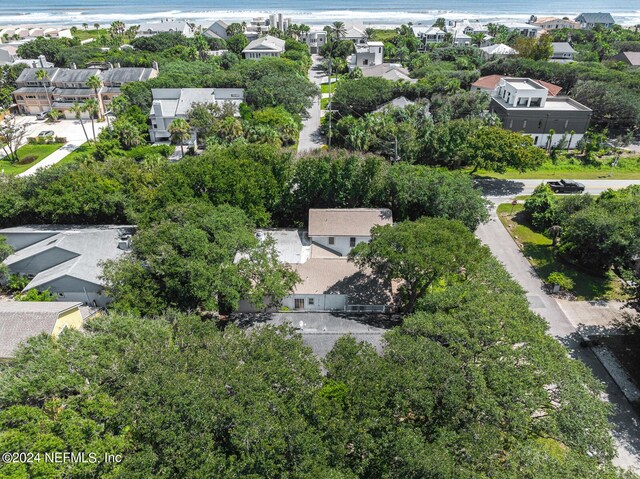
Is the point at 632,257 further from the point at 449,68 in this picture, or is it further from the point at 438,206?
the point at 449,68

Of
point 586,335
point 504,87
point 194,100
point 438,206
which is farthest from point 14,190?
point 504,87

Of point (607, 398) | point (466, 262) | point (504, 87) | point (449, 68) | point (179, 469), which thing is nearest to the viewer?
point (179, 469)

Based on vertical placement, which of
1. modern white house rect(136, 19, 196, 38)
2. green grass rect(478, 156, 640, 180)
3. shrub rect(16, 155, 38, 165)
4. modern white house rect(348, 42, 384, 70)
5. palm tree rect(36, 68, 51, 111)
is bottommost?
shrub rect(16, 155, 38, 165)

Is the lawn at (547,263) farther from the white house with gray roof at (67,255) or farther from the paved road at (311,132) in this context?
the white house with gray roof at (67,255)

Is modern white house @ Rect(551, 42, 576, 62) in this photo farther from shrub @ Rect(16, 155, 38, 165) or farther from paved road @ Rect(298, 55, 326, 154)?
shrub @ Rect(16, 155, 38, 165)

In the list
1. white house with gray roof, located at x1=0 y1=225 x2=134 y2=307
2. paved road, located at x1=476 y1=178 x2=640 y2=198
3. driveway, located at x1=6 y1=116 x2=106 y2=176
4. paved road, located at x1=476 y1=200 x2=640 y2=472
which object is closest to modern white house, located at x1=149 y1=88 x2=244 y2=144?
driveway, located at x1=6 y1=116 x2=106 y2=176

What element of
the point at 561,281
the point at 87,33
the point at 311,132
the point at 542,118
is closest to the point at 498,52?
the point at 542,118
